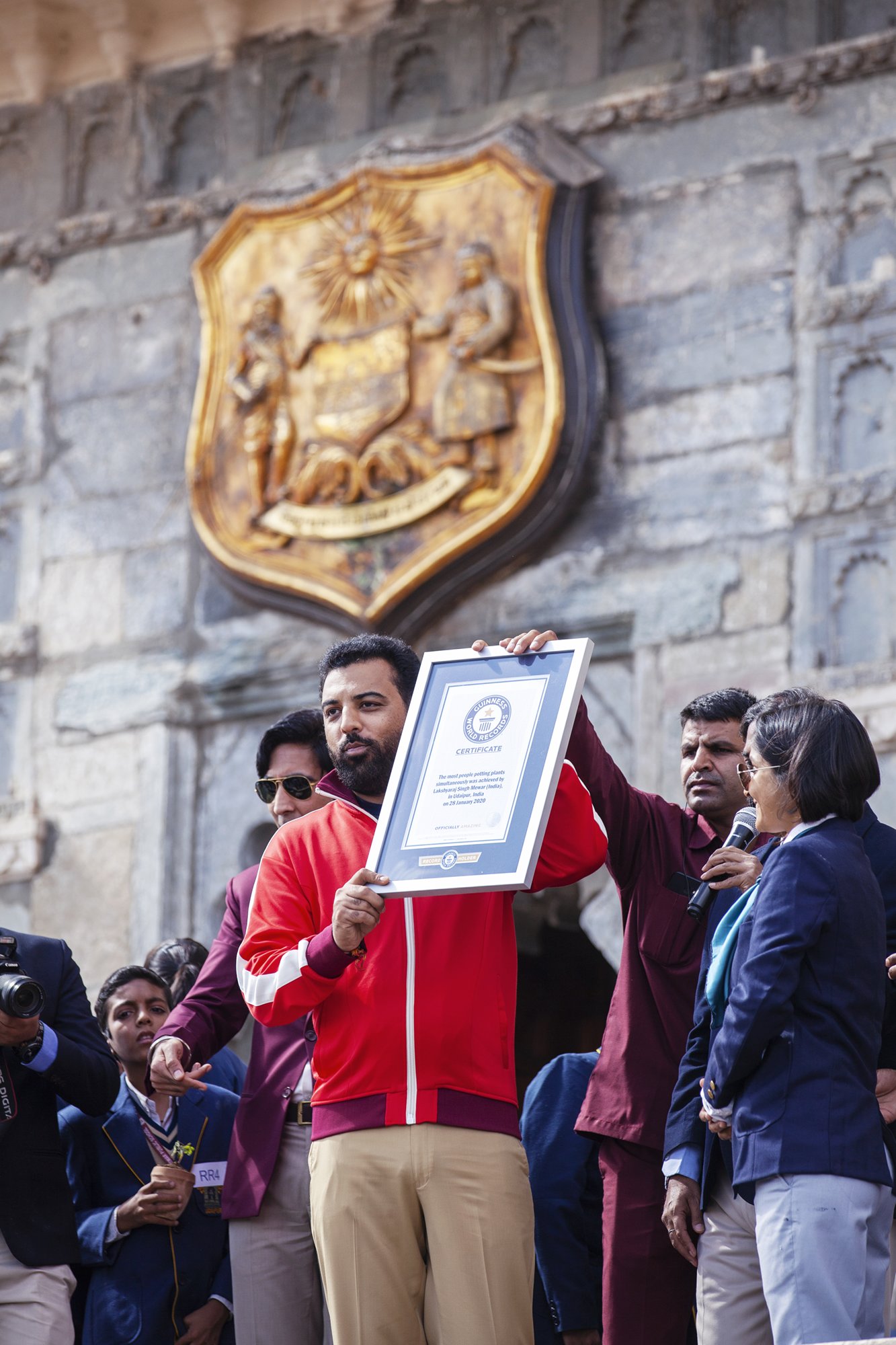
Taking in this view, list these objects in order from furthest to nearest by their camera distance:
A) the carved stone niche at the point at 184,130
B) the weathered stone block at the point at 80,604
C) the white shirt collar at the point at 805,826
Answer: the carved stone niche at the point at 184,130 < the weathered stone block at the point at 80,604 < the white shirt collar at the point at 805,826

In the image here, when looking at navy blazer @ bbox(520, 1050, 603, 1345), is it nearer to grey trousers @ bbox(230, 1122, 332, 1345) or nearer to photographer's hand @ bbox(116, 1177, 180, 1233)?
grey trousers @ bbox(230, 1122, 332, 1345)

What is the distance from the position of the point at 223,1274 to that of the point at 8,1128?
32.6 inches

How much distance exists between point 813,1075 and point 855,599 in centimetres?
467

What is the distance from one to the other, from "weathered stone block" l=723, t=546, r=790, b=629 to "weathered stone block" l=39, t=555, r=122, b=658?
275 centimetres

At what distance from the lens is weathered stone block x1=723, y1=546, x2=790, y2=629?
8.37 m

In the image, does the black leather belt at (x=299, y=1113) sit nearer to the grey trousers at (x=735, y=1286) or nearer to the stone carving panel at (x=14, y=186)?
the grey trousers at (x=735, y=1286)

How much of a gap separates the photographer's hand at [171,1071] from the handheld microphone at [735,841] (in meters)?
1.17

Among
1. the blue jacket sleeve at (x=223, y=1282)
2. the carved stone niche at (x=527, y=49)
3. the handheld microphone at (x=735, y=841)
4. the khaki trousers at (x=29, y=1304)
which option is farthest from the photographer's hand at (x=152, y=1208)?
the carved stone niche at (x=527, y=49)

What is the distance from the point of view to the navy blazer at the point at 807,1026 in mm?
3766

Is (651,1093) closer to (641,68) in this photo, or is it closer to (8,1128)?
(8,1128)

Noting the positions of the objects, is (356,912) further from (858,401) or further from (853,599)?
(858,401)

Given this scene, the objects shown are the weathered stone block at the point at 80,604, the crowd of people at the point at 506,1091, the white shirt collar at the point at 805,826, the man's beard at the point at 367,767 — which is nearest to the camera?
the crowd of people at the point at 506,1091

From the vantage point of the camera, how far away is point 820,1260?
3721mm

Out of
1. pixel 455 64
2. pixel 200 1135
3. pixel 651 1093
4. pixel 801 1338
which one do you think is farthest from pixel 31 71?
pixel 801 1338
